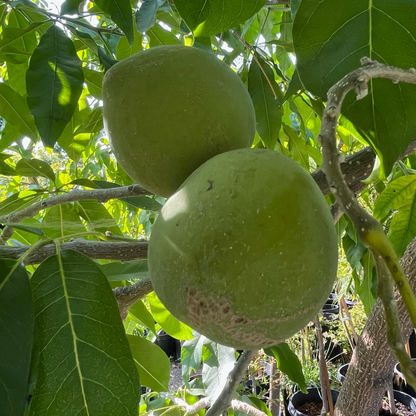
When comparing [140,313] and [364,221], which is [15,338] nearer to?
[364,221]

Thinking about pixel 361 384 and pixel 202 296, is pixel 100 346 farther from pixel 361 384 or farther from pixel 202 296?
pixel 361 384

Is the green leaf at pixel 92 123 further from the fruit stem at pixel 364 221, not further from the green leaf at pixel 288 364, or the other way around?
the fruit stem at pixel 364 221

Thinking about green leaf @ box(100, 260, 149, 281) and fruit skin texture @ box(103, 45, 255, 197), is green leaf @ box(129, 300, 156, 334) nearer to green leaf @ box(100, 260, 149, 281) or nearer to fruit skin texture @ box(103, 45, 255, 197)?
green leaf @ box(100, 260, 149, 281)

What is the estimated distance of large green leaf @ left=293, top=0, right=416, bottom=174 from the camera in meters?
0.52

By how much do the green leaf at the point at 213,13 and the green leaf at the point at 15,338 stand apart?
19.1 inches

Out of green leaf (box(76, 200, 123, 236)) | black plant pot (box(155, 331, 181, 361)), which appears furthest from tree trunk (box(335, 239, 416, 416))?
black plant pot (box(155, 331, 181, 361))

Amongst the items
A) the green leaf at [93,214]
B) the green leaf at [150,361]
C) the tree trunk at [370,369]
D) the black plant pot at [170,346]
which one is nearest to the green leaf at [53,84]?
the green leaf at [93,214]

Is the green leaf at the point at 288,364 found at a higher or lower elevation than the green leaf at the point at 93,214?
lower

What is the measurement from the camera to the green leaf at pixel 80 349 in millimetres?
555

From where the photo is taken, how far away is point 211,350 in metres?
1.46

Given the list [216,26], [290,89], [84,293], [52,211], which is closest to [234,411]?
[52,211]

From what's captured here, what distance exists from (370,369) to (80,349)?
1.35m

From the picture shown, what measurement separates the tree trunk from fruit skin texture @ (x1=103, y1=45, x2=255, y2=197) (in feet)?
3.67

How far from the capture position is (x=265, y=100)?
1.16 metres
